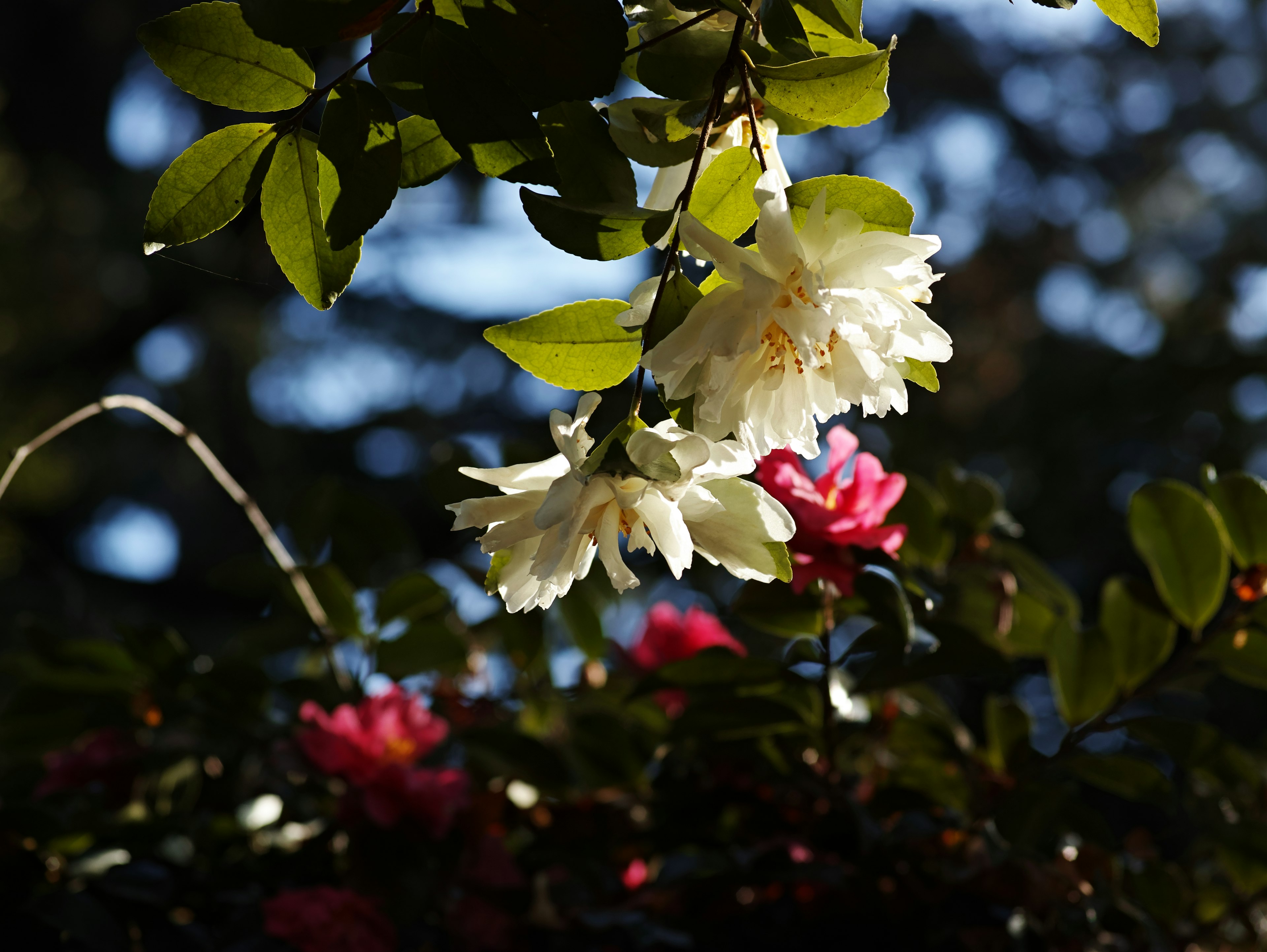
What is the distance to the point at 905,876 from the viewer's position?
84 cm

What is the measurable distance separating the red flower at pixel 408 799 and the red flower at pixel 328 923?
9 centimetres

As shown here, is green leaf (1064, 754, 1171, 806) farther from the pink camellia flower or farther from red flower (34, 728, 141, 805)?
red flower (34, 728, 141, 805)

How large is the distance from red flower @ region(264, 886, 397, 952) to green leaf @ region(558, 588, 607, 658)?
0.39m

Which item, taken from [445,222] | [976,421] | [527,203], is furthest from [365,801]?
[445,222]

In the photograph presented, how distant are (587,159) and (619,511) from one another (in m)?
0.18

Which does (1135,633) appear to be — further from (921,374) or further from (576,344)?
(576,344)

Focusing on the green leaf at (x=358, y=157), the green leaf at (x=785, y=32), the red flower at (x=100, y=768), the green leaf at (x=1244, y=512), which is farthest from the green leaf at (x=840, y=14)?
the red flower at (x=100, y=768)

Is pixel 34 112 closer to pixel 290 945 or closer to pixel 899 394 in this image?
pixel 290 945

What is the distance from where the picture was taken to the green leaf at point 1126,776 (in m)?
0.82

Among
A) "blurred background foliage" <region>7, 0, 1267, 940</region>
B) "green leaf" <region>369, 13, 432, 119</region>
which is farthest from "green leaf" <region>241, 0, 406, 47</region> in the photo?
"blurred background foliage" <region>7, 0, 1267, 940</region>

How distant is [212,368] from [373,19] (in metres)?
3.53

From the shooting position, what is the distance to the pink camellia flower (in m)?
0.71

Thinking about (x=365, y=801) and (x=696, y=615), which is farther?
(x=696, y=615)

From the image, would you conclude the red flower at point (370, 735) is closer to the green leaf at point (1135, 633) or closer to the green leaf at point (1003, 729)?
the green leaf at point (1003, 729)
